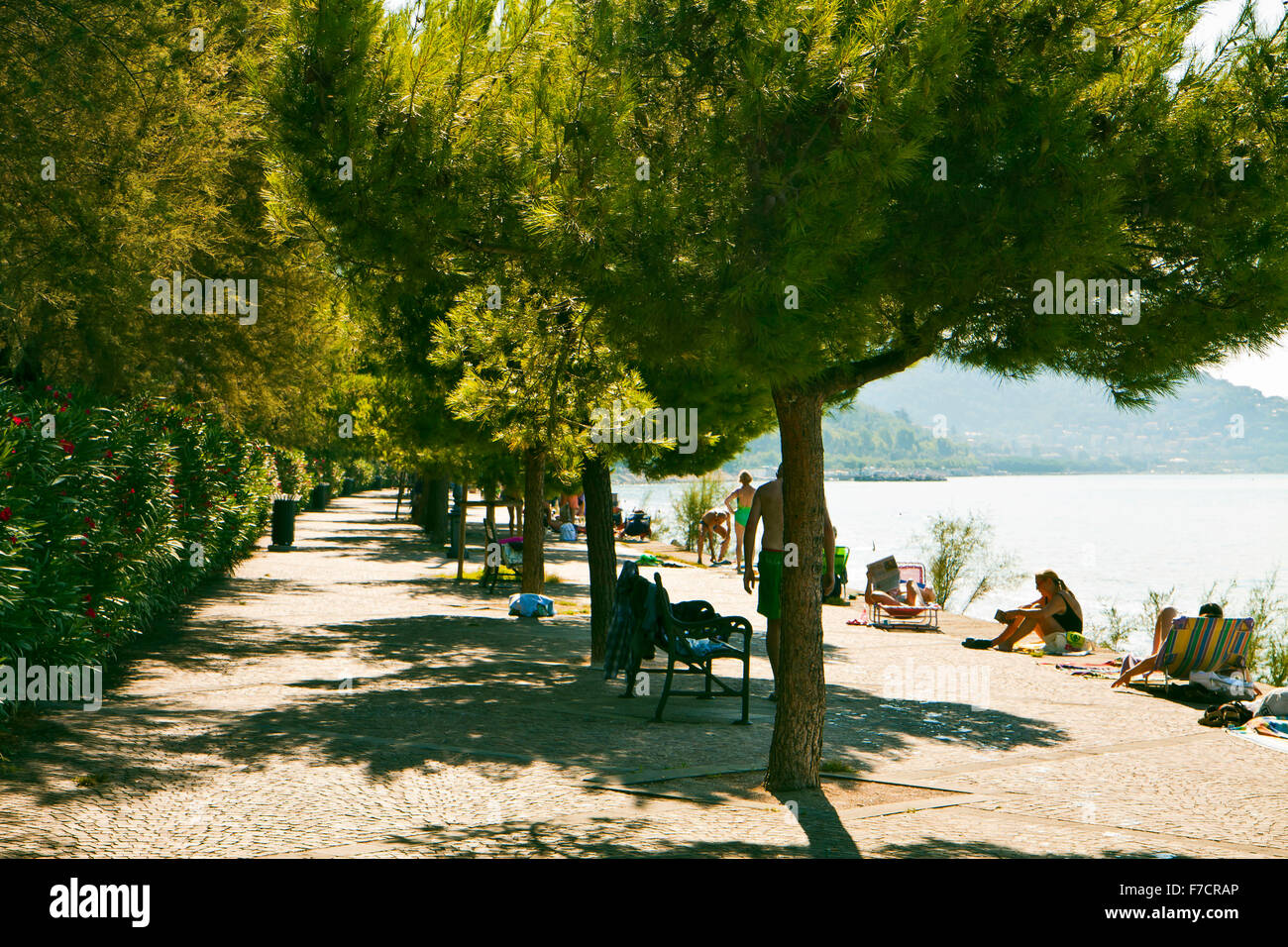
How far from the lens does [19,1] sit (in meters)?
8.48

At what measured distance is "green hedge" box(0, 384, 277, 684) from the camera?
6699 mm

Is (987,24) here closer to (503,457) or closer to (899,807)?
(899,807)

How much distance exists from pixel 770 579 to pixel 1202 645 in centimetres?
488

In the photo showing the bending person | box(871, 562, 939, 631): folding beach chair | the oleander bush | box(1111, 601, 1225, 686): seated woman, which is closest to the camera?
box(1111, 601, 1225, 686): seated woman

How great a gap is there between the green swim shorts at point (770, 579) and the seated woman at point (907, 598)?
26.6 ft

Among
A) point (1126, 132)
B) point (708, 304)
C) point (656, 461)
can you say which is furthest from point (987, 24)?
point (656, 461)

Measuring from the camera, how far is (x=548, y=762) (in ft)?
23.4

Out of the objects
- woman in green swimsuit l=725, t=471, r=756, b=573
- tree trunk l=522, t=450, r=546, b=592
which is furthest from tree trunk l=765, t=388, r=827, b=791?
woman in green swimsuit l=725, t=471, r=756, b=573

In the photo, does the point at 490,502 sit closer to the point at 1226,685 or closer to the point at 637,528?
the point at 637,528

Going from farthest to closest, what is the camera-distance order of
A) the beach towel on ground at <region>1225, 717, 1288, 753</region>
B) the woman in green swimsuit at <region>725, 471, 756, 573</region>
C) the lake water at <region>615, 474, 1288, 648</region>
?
the lake water at <region>615, 474, 1288, 648</region>, the woman in green swimsuit at <region>725, 471, 756, 573</region>, the beach towel on ground at <region>1225, 717, 1288, 753</region>

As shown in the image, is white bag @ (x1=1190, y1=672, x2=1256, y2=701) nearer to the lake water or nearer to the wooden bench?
the wooden bench

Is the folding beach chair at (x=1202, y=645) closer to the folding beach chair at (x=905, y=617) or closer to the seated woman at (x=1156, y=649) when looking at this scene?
the seated woman at (x=1156, y=649)

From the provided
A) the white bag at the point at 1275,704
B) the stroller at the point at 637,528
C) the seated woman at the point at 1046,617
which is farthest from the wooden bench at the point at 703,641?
the stroller at the point at 637,528

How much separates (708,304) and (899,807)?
3105 millimetres
